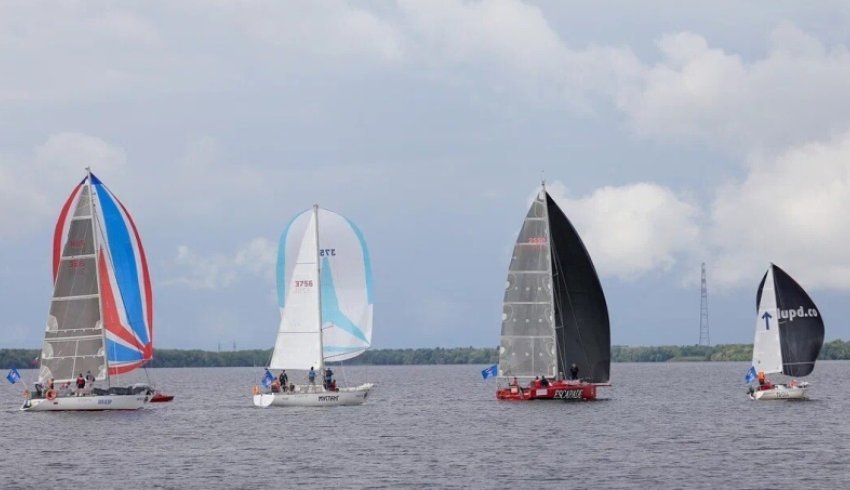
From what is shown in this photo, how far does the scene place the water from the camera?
41.2 metres

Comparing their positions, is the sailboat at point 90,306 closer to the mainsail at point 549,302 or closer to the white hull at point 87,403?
the white hull at point 87,403

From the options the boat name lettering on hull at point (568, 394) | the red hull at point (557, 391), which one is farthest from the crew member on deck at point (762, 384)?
the boat name lettering on hull at point (568, 394)

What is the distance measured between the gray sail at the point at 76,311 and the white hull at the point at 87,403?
4.17 feet

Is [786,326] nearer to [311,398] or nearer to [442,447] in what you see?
[311,398]

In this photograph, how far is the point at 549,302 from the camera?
228 feet

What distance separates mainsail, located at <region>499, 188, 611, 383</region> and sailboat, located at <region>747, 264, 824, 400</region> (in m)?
8.28

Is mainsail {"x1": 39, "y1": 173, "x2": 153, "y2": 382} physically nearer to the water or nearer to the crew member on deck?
the water

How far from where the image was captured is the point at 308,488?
129 feet

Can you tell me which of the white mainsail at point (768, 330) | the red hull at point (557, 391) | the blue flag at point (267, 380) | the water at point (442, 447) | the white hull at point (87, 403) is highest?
the white mainsail at point (768, 330)

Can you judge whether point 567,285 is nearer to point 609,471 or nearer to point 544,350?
point 544,350

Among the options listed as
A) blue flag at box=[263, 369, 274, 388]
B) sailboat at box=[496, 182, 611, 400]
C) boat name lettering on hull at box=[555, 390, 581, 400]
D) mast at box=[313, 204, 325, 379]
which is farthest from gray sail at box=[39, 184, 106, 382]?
boat name lettering on hull at box=[555, 390, 581, 400]

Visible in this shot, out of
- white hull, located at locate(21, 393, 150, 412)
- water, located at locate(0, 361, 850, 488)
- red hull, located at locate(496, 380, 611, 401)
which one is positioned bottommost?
water, located at locate(0, 361, 850, 488)

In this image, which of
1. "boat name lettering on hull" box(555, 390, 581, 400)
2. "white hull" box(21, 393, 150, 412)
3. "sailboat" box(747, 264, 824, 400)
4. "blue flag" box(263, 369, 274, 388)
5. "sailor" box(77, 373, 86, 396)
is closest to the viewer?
"white hull" box(21, 393, 150, 412)

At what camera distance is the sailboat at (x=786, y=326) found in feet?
234
